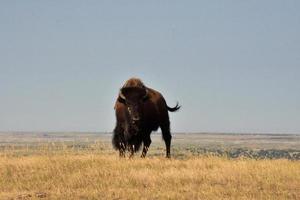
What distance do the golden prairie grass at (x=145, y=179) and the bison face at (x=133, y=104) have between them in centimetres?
159

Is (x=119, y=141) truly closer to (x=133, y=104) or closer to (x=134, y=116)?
(x=134, y=116)

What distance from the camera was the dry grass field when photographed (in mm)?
11797

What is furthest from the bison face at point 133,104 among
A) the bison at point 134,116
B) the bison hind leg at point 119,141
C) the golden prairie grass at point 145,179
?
the golden prairie grass at point 145,179

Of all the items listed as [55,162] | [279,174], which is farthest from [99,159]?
[279,174]

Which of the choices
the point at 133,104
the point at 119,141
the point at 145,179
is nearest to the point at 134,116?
the point at 133,104

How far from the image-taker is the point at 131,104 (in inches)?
687

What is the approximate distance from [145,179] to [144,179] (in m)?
0.03

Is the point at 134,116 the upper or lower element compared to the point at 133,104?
lower

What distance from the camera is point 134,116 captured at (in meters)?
17.3

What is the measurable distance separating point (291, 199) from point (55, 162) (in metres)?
7.07

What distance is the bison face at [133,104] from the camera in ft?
57.0

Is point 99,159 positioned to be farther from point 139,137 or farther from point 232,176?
point 232,176

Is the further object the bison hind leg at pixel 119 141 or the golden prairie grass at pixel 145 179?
the bison hind leg at pixel 119 141

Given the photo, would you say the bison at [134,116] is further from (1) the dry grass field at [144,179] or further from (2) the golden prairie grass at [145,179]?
(2) the golden prairie grass at [145,179]
